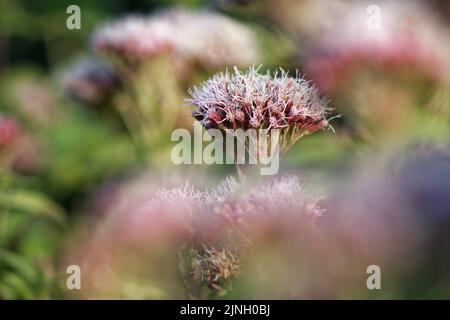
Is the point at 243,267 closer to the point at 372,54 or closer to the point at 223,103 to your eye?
the point at 223,103

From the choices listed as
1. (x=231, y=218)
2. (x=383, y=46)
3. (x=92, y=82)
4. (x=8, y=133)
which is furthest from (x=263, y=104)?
(x=92, y=82)

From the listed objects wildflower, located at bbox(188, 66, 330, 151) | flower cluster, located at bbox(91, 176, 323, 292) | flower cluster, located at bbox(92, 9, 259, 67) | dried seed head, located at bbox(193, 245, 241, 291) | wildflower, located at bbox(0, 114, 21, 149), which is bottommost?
dried seed head, located at bbox(193, 245, 241, 291)

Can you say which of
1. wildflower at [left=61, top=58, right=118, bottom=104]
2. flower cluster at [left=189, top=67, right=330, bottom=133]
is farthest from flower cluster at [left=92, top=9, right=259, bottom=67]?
flower cluster at [left=189, top=67, right=330, bottom=133]

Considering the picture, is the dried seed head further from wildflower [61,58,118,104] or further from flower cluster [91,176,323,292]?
wildflower [61,58,118,104]

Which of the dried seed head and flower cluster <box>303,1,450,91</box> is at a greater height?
flower cluster <box>303,1,450,91</box>

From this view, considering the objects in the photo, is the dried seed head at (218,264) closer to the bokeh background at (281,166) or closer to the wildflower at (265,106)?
the bokeh background at (281,166)
